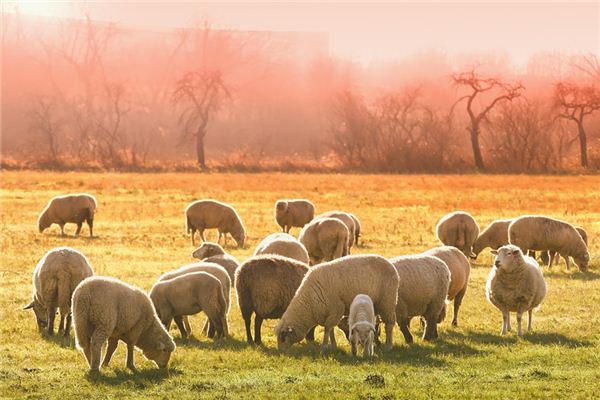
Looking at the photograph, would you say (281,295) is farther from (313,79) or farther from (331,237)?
(313,79)

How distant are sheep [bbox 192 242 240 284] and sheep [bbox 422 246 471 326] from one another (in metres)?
3.87

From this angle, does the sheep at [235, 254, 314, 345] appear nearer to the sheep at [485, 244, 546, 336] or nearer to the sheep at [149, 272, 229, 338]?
the sheep at [149, 272, 229, 338]

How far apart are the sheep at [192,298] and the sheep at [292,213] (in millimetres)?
16296

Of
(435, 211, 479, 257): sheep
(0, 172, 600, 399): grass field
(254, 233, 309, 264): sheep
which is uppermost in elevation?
(254, 233, 309, 264): sheep

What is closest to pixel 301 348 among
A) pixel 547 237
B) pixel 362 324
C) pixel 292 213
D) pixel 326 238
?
pixel 362 324

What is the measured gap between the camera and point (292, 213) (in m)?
32.6

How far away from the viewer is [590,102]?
7025cm

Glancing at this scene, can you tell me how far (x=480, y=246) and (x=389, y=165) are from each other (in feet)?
170

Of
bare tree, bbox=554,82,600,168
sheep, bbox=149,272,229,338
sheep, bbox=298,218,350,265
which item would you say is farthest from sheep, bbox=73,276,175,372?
bare tree, bbox=554,82,600,168

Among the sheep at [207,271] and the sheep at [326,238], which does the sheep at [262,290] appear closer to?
the sheep at [207,271]

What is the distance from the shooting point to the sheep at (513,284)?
16.6 metres

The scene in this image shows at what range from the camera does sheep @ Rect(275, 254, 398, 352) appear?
1473 centimetres

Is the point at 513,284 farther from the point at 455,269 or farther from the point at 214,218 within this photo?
the point at 214,218

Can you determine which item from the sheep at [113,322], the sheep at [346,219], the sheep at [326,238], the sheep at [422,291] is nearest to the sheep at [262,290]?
the sheep at [422,291]
